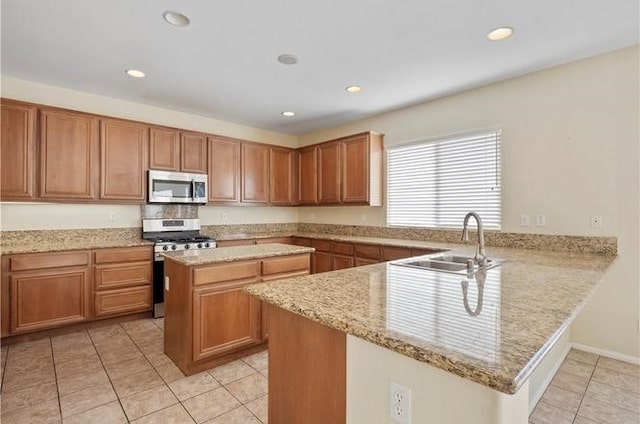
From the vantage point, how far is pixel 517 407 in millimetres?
835

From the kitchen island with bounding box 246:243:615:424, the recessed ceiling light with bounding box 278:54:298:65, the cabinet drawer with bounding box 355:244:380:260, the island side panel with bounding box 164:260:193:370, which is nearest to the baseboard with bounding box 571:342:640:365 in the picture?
the kitchen island with bounding box 246:243:615:424

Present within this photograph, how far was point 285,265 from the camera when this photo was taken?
2.92m

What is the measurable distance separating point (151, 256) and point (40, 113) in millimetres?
1807

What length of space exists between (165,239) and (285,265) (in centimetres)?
191

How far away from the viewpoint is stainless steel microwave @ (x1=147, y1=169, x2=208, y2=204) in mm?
3909

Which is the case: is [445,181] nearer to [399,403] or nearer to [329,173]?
[329,173]

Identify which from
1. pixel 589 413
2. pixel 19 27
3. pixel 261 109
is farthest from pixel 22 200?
pixel 589 413

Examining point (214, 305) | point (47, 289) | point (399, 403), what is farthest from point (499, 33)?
point (47, 289)

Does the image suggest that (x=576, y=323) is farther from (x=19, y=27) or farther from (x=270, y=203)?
(x=19, y=27)

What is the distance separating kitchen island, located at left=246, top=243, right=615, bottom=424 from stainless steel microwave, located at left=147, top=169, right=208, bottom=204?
9.97 feet

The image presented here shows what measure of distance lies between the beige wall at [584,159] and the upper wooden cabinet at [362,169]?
1301 mm

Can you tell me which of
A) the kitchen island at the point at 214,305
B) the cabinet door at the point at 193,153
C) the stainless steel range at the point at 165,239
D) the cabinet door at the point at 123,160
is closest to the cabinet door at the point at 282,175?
the cabinet door at the point at 193,153

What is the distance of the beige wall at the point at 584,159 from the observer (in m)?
2.65

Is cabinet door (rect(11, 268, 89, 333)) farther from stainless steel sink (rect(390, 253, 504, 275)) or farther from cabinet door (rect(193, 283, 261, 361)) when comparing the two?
stainless steel sink (rect(390, 253, 504, 275))
